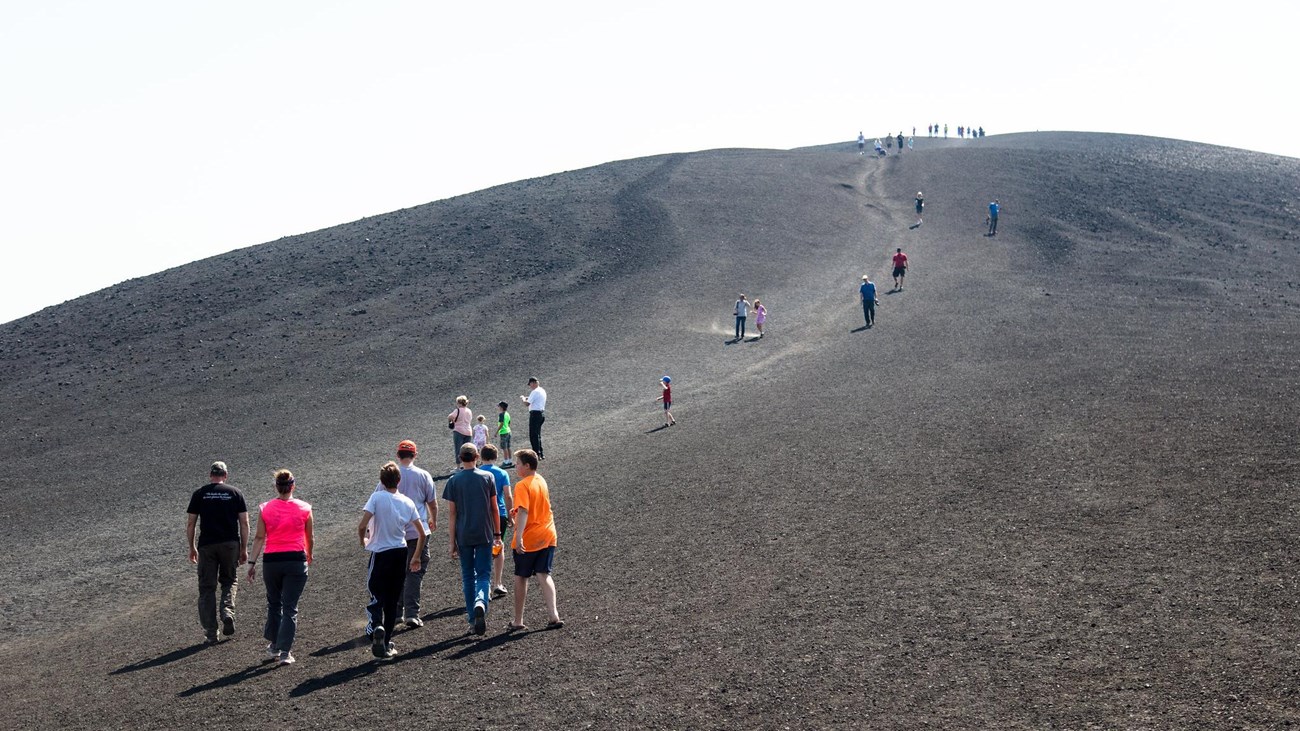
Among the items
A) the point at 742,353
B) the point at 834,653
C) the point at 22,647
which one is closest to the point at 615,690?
the point at 834,653

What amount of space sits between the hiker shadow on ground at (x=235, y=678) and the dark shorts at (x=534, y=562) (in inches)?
96.3

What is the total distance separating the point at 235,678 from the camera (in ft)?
32.5

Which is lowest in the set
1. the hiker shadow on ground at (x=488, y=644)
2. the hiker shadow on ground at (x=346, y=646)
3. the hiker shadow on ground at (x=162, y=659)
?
the hiker shadow on ground at (x=162, y=659)

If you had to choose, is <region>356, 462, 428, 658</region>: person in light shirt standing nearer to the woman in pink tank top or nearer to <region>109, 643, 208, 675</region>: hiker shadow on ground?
the woman in pink tank top

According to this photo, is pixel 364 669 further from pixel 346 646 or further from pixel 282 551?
pixel 282 551

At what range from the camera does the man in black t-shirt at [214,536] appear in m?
11.6

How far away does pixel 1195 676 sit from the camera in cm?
755

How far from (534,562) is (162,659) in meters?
4.30

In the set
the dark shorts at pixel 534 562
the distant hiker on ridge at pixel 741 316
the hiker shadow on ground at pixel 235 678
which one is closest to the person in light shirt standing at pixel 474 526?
the dark shorts at pixel 534 562

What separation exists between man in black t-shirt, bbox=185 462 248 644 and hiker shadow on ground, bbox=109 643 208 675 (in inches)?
8.4

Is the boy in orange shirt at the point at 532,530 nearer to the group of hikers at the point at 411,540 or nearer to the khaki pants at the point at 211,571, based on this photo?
the group of hikers at the point at 411,540

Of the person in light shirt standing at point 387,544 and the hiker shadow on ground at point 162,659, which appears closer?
the person in light shirt standing at point 387,544

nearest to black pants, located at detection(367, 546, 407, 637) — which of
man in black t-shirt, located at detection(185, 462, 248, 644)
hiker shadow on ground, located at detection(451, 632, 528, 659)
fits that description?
hiker shadow on ground, located at detection(451, 632, 528, 659)

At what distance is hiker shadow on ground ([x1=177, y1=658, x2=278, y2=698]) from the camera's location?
962 cm
